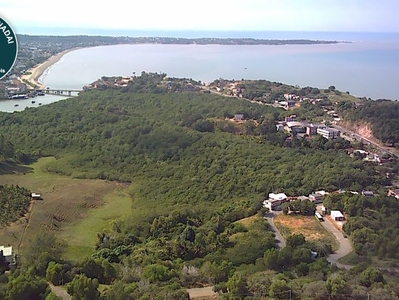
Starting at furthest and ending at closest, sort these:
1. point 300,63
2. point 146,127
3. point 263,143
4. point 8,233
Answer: point 300,63 → point 146,127 → point 263,143 → point 8,233

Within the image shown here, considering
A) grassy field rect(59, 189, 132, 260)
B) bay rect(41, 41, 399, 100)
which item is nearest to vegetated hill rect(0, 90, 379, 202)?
grassy field rect(59, 189, 132, 260)

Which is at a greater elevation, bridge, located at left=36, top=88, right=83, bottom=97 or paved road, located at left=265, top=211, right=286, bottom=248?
paved road, located at left=265, top=211, right=286, bottom=248

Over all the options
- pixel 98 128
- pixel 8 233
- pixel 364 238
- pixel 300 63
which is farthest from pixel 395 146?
pixel 300 63

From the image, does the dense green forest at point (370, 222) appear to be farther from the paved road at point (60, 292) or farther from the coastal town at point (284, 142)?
the paved road at point (60, 292)

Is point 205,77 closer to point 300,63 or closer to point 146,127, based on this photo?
point 300,63

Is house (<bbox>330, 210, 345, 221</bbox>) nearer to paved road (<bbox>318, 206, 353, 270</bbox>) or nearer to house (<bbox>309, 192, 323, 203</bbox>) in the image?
paved road (<bbox>318, 206, 353, 270</bbox>)
